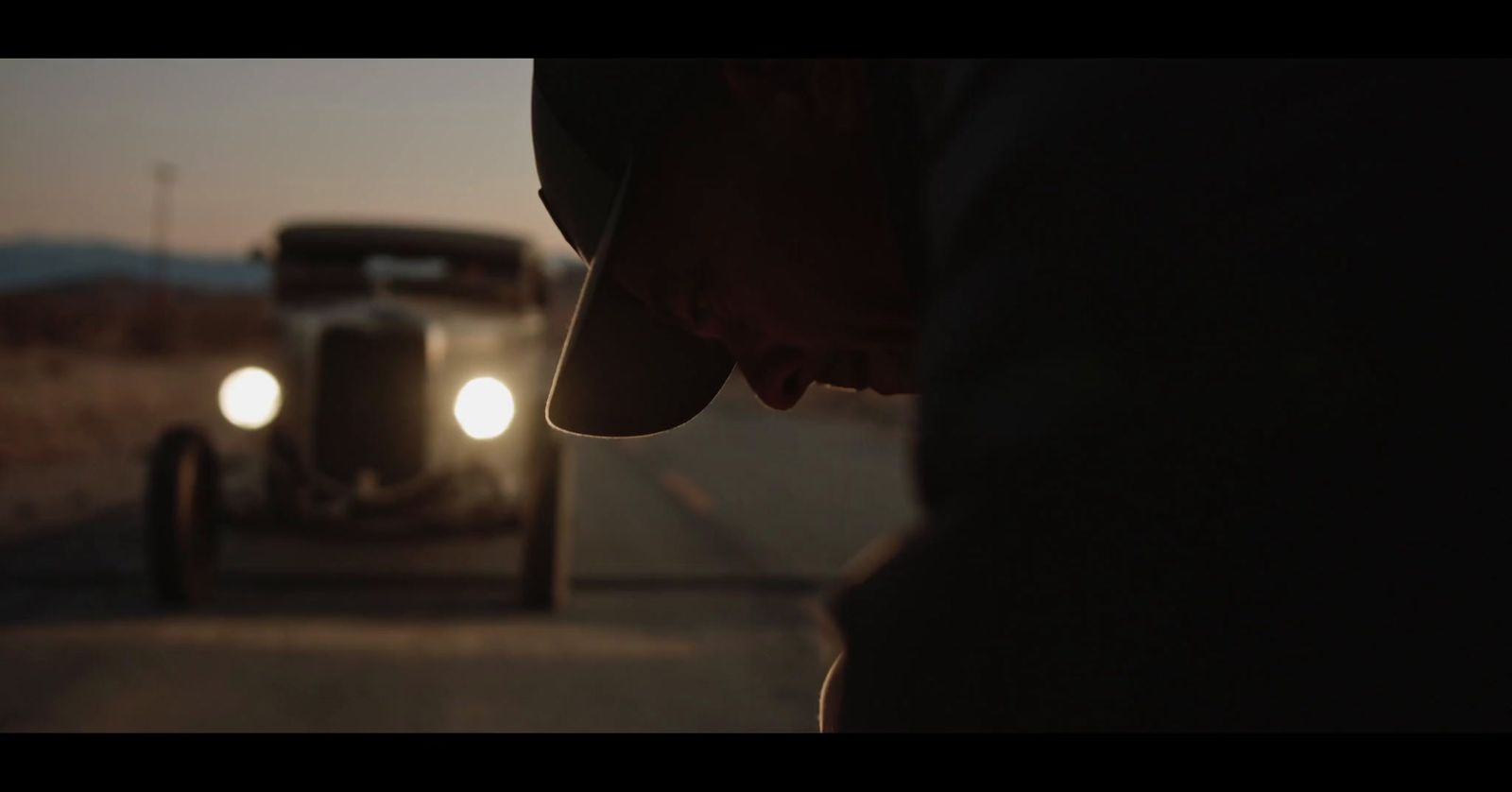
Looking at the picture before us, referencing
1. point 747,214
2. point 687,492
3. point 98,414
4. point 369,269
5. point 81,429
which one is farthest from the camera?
point 98,414

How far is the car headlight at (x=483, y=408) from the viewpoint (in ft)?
25.1

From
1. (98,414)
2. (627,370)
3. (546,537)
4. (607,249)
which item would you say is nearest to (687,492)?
(546,537)

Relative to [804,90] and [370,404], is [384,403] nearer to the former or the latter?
[370,404]

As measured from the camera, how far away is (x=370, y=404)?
7.84 metres

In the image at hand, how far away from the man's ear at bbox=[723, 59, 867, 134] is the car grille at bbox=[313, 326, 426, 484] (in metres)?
7.08

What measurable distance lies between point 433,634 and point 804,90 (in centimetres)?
506

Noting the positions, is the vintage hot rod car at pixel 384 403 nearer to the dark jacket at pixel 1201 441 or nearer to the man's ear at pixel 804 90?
the man's ear at pixel 804 90

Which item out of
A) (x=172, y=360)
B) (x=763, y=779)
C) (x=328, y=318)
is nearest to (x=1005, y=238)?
(x=763, y=779)

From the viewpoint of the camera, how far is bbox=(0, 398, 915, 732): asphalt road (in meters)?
4.32

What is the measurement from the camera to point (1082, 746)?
67 cm

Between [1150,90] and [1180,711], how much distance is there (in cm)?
32

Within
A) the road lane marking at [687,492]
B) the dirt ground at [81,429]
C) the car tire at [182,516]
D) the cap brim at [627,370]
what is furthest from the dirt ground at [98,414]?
the road lane marking at [687,492]

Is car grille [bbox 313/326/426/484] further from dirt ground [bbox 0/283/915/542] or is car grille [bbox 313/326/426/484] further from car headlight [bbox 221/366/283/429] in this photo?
dirt ground [bbox 0/283/915/542]

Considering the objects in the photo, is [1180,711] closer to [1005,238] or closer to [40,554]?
[1005,238]
